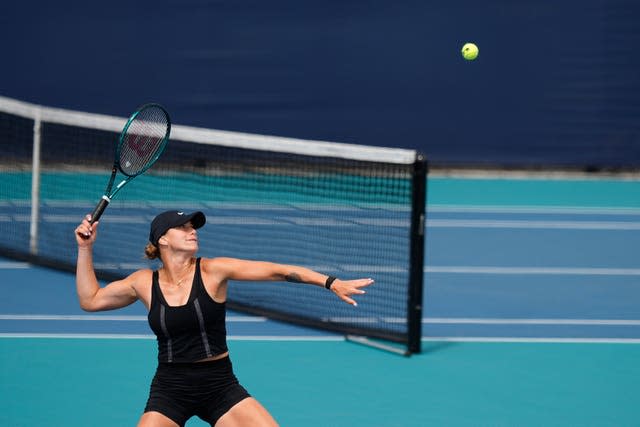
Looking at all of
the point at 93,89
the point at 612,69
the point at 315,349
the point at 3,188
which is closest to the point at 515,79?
the point at 612,69

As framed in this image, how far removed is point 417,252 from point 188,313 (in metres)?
3.21

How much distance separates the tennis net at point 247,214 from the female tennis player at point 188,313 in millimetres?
3016

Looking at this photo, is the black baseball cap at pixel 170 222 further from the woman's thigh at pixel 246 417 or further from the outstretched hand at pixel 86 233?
the woman's thigh at pixel 246 417

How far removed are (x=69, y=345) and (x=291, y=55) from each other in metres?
9.16

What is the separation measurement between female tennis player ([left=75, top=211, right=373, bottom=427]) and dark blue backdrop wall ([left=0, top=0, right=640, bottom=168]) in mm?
11394

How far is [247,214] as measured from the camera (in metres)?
12.8

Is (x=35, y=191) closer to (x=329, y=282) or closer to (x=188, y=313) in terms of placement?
(x=188, y=313)

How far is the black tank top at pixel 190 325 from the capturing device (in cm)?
535

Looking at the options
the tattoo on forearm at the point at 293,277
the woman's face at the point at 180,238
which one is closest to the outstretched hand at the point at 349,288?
the tattoo on forearm at the point at 293,277

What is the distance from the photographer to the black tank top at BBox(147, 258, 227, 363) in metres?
5.35

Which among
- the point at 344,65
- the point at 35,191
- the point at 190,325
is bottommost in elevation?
the point at 190,325

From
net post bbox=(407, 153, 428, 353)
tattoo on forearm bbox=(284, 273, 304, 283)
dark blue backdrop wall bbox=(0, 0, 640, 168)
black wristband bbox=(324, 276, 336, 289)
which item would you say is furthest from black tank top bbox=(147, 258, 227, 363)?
dark blue backdrop wall bbox=(0, 0, 640, 168)

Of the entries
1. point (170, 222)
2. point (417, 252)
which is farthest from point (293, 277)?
point (417, 252)

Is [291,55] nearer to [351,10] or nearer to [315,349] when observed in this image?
[351,10]
